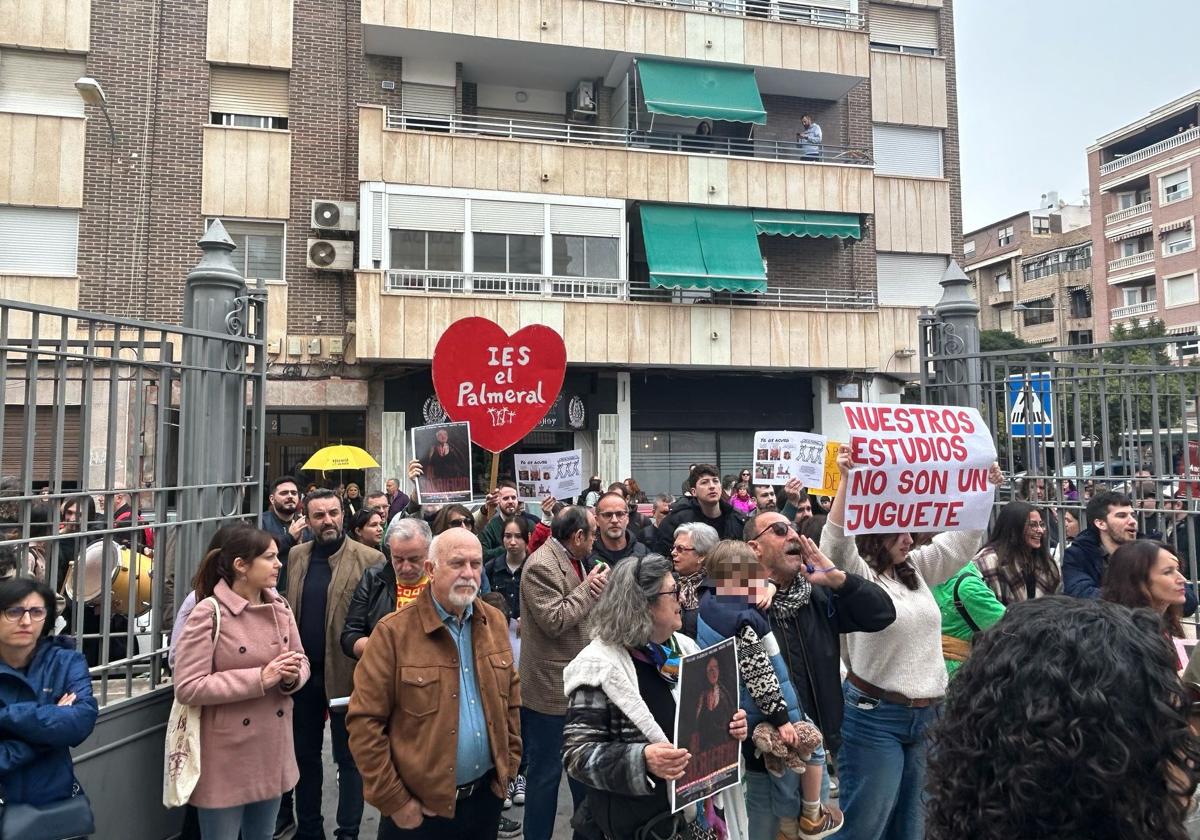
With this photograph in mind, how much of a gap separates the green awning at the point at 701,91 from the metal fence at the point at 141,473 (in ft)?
44.5

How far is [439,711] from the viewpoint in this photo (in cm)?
335

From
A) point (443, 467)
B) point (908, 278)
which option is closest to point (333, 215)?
point (443, 467)

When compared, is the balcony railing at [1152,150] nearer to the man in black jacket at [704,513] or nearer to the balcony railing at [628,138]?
A: the balcony railing at [628,138]

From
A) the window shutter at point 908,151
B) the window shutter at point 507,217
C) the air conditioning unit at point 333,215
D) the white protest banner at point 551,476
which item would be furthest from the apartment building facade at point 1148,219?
the white protest banner at point 551,476

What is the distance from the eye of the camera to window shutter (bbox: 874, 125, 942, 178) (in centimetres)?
2003

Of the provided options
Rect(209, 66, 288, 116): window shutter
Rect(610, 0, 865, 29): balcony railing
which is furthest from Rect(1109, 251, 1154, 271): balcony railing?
Rect(209, 66, 288, 116): window shutter

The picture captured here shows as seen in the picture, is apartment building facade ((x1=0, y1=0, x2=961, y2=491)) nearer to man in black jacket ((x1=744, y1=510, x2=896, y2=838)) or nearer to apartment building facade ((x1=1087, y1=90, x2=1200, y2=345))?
man in black jacket ((x1=744, y1=510, x2=896, y2=838))

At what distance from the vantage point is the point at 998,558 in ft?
15.8

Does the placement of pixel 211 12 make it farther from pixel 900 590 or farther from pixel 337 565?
pixel 900 590

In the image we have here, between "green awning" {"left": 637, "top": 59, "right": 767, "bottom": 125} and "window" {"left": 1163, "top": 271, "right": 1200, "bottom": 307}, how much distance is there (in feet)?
106

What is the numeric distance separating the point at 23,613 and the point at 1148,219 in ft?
167

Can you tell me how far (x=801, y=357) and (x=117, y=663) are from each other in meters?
14.8

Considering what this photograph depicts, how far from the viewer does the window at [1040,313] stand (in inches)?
2003

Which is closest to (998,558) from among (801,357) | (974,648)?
(974,648)
